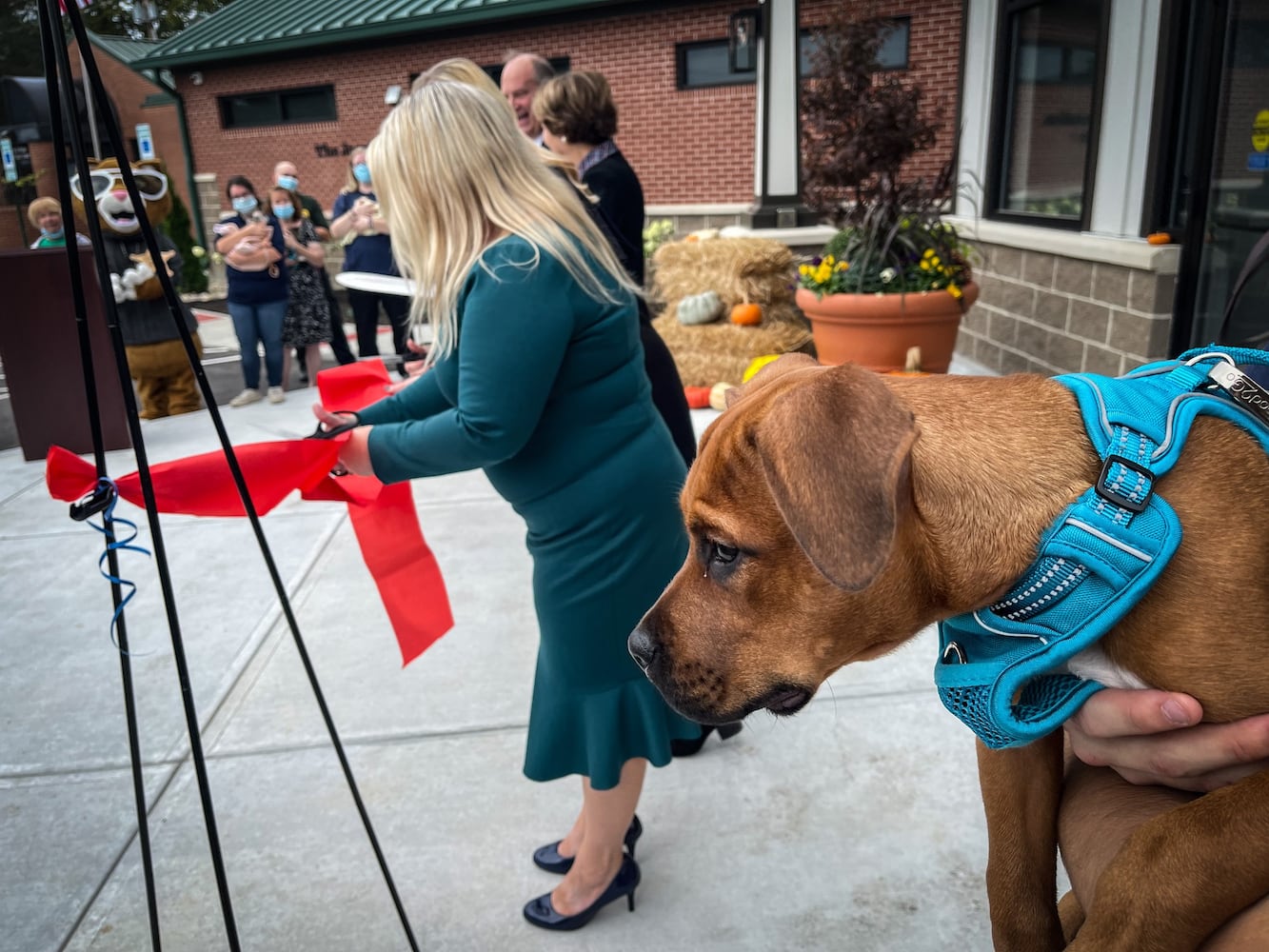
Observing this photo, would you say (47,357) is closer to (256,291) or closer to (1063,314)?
(256,291)

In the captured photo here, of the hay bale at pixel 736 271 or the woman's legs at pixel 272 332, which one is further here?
the woman's legs at pixel 272 332

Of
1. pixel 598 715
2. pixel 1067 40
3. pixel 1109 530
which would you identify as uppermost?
pixel 1067 40

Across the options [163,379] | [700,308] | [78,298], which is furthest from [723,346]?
[78,298]

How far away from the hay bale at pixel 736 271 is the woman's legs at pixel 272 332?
12.8 ft

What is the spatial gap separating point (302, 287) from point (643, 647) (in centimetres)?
926

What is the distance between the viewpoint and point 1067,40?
24.3 ft

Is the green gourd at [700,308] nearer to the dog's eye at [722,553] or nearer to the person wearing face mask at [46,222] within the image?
the person wearing face mask at [46,222]

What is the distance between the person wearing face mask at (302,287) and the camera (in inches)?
387

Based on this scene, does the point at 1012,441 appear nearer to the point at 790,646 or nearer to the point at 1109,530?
the point at 1109,530

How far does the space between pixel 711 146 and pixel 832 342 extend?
10388 millimetres

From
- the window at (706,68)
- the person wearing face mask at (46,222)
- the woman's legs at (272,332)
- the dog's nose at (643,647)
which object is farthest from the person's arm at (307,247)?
the dog's nose at (643,647)

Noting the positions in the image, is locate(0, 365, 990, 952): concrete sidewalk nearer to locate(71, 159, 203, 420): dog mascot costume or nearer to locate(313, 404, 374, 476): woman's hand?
locate(313, 404, 374, 476): woman's hand

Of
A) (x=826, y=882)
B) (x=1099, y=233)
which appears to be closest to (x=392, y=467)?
(x=826, y=882)

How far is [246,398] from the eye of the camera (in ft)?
30.7
